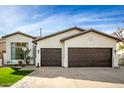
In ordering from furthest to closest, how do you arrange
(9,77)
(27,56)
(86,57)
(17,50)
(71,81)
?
1. (17,50)
2. (27,56)
3. (86,57)
4. (9,77)
5. (71,81)

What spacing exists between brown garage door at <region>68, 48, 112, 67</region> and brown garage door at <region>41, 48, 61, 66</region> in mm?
1535

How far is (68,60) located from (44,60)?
250 centimetres

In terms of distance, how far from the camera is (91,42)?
2228 centimetres

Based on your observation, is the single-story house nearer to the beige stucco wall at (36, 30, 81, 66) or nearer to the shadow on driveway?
the beige stucco wall at (36, 30, 81, 66)

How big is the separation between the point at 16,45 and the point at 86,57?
8675 millimetres

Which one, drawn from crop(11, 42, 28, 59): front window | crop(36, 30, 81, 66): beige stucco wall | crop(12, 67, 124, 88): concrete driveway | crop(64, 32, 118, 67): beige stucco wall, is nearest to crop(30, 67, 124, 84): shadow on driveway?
crop(12, 67, 124, 88): concrete driveway

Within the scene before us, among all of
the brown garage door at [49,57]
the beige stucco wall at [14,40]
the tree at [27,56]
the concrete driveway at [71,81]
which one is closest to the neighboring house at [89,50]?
the brown garage door at [49,57]

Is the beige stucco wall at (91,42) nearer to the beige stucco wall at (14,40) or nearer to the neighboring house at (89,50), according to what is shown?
the neighboring house at (89,50)

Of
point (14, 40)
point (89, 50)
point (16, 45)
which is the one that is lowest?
point (89, 50)

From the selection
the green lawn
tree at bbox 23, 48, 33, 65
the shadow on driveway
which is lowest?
the shadow on driveway

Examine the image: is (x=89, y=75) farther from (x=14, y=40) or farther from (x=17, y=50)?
(x=14, y=40)

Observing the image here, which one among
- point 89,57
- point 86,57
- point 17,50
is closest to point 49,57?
point 86,57

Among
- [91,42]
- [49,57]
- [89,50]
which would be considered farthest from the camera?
[49,57]

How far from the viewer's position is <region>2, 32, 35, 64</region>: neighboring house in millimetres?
26203
